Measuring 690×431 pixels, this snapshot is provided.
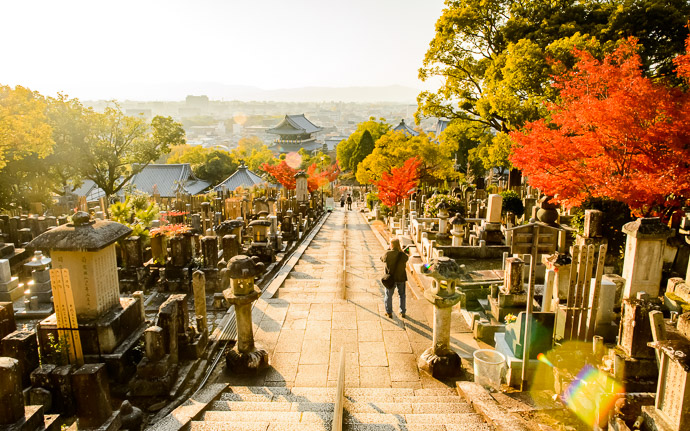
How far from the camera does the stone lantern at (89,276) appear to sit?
586 cm

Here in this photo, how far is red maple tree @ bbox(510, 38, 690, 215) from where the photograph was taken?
905 cm

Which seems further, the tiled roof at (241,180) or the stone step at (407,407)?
the tiled roof at (241,180)

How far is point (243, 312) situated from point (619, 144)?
31.6ft

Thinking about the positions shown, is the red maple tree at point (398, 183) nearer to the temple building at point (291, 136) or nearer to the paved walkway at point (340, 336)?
the paved walkway at point (340, 336)

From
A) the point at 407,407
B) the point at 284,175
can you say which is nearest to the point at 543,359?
the point at 407,407

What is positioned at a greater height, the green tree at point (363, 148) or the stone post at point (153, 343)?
the green tree at point (363, 148)

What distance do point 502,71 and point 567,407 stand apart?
13838 millimetres

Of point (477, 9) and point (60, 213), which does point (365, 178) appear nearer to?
point (477, 9)

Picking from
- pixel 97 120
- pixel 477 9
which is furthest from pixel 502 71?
pixel 97 120

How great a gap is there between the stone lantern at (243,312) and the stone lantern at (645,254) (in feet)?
17.8

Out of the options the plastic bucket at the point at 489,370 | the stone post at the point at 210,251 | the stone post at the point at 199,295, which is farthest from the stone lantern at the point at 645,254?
the stone post at the point at 210,251

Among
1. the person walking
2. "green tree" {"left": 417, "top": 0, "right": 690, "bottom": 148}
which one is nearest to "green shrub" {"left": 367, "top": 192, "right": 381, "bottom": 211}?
"green tree" {"left": 417, "top": 0, "right": 690, "bottom": 148}

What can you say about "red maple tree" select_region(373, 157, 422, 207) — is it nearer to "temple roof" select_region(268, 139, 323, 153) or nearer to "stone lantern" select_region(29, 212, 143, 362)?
"stone lantern" select_region(29, 212, 143, 362)

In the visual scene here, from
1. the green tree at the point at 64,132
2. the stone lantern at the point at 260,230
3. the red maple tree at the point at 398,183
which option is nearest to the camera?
the stone lantern at the point at 260,230
